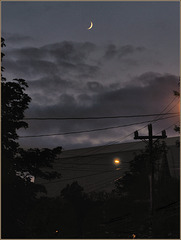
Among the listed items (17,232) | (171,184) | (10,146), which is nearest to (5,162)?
(10,146)

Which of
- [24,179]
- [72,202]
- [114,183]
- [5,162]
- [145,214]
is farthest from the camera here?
[72,202]

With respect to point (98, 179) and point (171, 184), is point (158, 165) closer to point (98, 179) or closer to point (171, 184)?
point (171, 184)

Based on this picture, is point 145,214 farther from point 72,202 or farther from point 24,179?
point 24,179

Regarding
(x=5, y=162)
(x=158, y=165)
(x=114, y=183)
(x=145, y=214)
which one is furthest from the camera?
(x=114, y=183)

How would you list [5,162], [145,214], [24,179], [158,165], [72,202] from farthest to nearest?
[72,202]
[158,165]
[145,214]
[24,179]
[5,162]

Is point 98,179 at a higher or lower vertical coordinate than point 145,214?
higher

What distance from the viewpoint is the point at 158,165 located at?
2044 inches

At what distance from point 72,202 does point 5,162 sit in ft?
105

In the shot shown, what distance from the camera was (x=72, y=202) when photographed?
201 ft

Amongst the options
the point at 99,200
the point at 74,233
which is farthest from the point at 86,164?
the point at 74,233

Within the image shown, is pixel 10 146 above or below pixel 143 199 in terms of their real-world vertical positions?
above

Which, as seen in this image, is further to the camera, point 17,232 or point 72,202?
point 72,202

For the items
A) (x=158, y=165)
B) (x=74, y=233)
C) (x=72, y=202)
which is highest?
(x=158, y=165)

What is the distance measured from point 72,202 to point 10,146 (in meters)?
30.6
